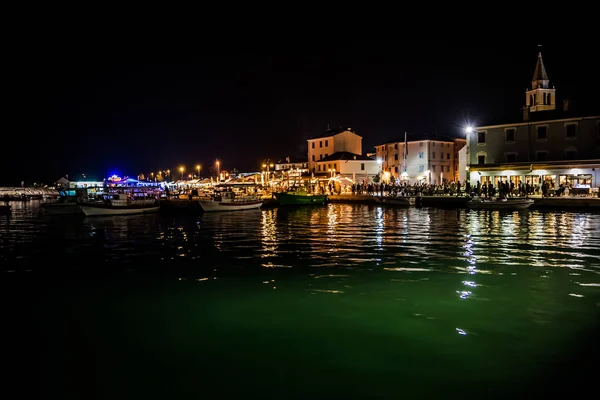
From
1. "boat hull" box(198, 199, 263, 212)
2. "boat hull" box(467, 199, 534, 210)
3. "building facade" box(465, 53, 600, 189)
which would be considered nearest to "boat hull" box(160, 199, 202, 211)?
"boat hull" box(198, 199, 263, 212)

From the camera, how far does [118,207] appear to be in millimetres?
45031

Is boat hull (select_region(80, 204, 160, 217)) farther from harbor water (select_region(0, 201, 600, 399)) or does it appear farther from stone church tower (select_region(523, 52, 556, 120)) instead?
stone church tower (select_region(523, 52, 556, 120))

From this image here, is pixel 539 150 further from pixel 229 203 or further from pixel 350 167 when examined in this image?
pixel 229 203

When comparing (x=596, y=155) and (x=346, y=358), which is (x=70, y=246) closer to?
(x=346, y=358)

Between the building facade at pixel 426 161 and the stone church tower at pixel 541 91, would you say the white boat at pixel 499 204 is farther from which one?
the building facade at pixel 426 161

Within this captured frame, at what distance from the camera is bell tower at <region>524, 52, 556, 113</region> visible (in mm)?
54938

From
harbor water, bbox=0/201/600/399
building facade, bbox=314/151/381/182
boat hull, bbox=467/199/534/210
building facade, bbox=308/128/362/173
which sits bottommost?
harbor water, bbox=0/201/600/399

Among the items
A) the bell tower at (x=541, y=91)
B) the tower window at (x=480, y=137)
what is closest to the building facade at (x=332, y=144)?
the tower window at (x=480, y=137)

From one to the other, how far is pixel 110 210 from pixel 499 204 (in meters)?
34.8

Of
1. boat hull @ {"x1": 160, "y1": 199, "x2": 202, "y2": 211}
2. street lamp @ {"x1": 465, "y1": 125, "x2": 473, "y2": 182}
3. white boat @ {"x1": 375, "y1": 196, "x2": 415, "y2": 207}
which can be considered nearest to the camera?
white boat @ {"x1": 375, "y1": 196, "x2": 415, "y2": 207}

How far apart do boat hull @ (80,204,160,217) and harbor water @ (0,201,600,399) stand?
2520 centimetres

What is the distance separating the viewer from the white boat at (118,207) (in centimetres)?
4356

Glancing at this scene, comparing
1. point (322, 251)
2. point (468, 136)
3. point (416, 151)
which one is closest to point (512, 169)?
point (468, 136)

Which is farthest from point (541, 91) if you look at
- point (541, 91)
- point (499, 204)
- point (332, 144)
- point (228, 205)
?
point (228, 205)
